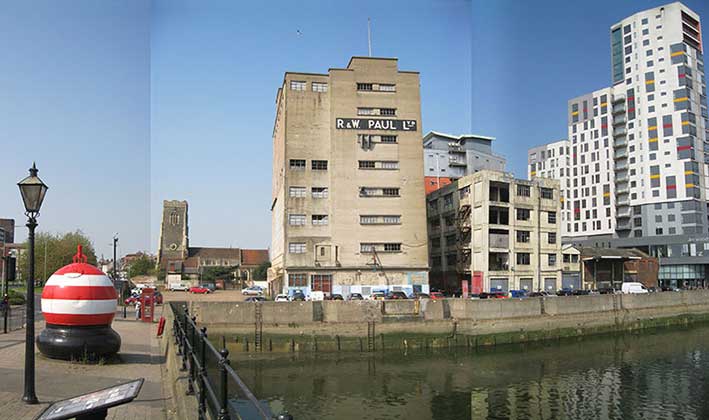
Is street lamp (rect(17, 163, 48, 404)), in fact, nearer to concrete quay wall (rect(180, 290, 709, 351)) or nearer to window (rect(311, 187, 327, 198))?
concrete quay wall (rect(180, 290, 709, 351))

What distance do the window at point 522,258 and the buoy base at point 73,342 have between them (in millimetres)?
50802

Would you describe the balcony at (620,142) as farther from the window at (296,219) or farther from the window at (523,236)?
the window at (296,219)

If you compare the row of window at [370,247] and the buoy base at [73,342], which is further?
the row of window at [370,247]

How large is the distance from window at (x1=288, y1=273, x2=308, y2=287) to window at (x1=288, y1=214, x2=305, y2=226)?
5.03 meters

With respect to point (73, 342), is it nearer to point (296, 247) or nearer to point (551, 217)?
point (296, 247)

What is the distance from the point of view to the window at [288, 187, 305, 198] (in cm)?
5512

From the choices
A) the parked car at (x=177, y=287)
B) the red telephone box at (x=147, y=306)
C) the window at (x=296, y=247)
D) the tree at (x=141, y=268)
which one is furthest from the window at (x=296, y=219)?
the tree at (x=141, y=268)

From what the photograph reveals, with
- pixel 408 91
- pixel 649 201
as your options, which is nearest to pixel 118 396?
pixel 408 91

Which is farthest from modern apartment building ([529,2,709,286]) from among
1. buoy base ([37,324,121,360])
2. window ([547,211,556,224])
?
buoy base ([37,324,121,360])

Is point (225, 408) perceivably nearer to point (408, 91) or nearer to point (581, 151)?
point (408, 91)

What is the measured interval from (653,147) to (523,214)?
3662 centimetres

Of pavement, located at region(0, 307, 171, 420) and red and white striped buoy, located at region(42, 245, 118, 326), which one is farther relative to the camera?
red and white striped buoy, located at region(42, 245, 118, 326)

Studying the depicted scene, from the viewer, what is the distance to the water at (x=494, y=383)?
66.6ft

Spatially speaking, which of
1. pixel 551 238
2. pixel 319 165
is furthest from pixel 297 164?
pixel 551 238
